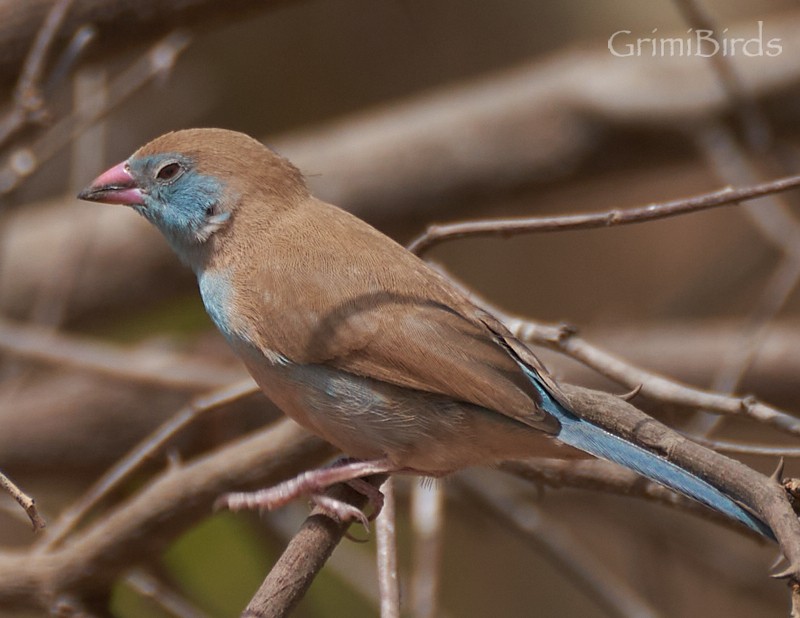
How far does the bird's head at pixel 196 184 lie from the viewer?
328 cm

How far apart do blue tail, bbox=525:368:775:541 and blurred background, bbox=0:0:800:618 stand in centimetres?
48

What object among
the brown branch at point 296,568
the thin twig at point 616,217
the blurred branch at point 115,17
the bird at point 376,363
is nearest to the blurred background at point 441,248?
the blurred branch at point 115,17

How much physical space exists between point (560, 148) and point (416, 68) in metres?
2.81

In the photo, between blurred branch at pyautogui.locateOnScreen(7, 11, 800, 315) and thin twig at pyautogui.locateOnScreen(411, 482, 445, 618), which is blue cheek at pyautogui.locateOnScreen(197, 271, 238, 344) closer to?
thin twig at pyautogui.locateOnScreen(411, 482, 445, 618)

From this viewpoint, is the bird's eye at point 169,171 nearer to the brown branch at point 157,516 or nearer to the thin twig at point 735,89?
the brown branch at point 157,516

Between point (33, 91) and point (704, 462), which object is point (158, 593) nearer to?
point (33, 91)

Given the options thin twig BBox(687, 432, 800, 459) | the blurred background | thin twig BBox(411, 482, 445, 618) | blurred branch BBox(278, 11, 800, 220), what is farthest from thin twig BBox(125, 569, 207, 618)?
blurred branch BBox(278, 11, 800, 220)

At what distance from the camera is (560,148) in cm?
587

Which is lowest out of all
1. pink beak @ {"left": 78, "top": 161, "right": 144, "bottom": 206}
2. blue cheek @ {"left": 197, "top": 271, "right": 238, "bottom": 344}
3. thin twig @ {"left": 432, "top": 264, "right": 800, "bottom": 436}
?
thin twig @ {"left": 432, "top": 264, "right": 800, "bottom": 436}

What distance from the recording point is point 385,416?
289cm

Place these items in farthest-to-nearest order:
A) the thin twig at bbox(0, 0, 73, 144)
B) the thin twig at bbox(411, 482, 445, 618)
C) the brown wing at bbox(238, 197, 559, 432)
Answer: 1. the thin twig at bbox(0, 0, 73, 144)
2. the thin twig at bbox(411, 482, 445, 618)
3. the brown wing at bbox(238, 197, 559, 432)

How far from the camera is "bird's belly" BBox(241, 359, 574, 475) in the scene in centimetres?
285

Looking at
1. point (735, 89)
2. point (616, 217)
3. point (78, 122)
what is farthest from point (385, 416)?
point (735, 89)

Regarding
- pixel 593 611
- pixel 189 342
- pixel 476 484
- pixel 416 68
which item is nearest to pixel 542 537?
pixel 476 484
